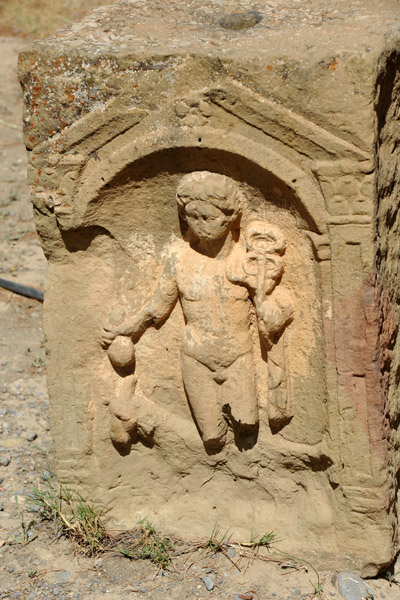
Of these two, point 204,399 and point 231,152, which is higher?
point 231,152

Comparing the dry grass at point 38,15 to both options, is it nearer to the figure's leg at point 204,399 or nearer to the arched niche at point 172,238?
the arched niche at point 172,238

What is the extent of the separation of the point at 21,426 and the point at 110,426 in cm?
132

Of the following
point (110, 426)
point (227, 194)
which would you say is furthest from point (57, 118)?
point (110, 426)

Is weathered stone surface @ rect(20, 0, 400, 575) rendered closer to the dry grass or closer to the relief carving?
the relief carving

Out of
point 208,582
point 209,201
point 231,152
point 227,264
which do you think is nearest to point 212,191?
point 209,201

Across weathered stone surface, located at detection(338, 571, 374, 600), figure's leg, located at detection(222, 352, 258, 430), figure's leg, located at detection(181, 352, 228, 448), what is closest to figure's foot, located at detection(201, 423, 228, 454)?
figure's leg, located at detection(181, 352, 228, 448)

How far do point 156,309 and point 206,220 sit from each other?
0.53 meters

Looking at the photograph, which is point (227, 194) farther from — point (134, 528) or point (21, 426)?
point (21, 426)

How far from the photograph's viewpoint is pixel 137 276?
4297mm

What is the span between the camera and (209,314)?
13.6 feet

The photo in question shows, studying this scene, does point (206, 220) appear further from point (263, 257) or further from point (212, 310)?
point (212, 310)

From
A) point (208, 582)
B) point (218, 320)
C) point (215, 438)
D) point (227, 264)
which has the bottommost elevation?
point (208, 582)

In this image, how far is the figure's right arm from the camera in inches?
165

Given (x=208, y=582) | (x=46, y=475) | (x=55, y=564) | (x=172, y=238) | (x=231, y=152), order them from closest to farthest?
(x=231, y=152) < (x=172, y=238) < (x=208, y=582) < (x=55, y=564) < (x=46, y=475)
